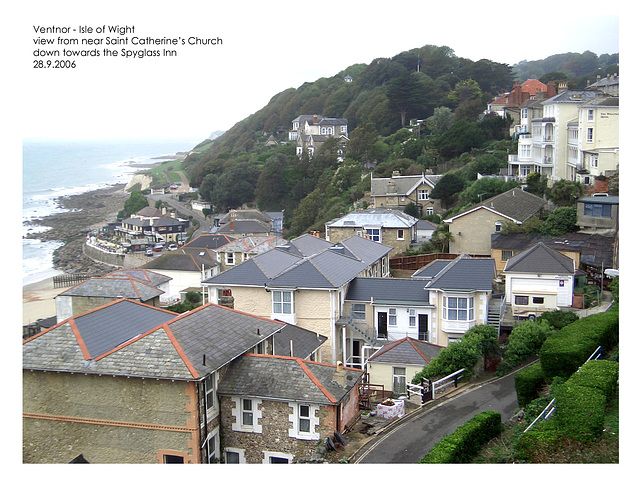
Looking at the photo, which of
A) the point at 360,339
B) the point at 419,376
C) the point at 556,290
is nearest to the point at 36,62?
the point at 419,376

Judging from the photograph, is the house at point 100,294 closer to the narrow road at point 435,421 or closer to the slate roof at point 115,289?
the slate roof at point 115,289

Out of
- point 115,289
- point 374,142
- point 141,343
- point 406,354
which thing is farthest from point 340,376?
point 374,142

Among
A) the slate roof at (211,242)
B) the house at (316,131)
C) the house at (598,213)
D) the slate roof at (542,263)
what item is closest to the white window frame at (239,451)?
the slate roof at (542,263)

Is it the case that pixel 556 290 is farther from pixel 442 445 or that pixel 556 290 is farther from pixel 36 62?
pixel 36 62

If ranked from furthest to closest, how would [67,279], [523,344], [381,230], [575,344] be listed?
[67,279] < [381,230] < [523,344] < [575,344]

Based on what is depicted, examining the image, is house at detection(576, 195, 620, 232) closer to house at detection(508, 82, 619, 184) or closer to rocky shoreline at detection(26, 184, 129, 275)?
house at detection(508, 82, 619, 184)

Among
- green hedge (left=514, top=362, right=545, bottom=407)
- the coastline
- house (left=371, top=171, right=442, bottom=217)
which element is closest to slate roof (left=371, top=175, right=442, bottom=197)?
house (left=371, top=171, right=442, bottom=217)

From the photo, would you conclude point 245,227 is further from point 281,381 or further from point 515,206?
point 281,381
